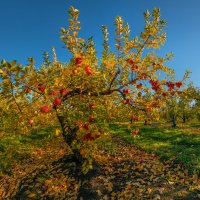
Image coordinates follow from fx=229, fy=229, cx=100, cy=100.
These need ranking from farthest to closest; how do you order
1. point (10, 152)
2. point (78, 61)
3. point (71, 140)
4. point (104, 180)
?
point (10, 152) → point (71, 140) → point (104, 180) → point (78, 61)

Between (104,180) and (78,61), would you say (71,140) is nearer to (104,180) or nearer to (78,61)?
(104,180)

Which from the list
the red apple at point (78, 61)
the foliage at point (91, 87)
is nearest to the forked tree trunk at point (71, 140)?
the foliage at point (91, 87)

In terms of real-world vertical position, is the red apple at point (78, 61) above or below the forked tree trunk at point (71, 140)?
above

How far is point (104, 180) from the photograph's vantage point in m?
8.41

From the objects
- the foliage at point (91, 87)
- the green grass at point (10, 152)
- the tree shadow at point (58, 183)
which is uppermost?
the foliage at point (91, 87)

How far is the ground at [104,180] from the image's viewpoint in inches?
295

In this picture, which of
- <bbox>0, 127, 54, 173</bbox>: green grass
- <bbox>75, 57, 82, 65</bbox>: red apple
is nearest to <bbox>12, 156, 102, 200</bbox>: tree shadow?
<bbox>0, 127, 54, 173</bbox>: green grass

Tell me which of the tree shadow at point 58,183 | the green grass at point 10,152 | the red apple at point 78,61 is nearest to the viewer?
the red apple at point 78,61

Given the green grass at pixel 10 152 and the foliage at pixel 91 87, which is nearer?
the foliage at pixel 91 87

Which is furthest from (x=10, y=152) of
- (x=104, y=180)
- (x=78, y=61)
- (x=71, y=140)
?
(x=78, y=61)

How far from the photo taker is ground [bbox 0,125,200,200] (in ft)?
24.6

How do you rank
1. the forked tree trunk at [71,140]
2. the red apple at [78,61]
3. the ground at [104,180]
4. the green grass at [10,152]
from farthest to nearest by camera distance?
the green grass at [10,152] < the forked tree trunk at [71,140] < the ground at [104,180] < the red apple at [78,61]

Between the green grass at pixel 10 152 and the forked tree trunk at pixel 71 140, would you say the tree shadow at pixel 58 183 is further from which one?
the green grass at pixel 10 152

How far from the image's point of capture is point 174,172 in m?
9.20
